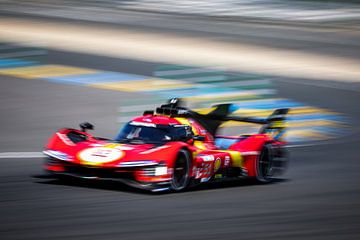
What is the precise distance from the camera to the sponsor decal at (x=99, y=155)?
11.9 m

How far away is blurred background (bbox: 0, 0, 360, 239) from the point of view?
419 inches

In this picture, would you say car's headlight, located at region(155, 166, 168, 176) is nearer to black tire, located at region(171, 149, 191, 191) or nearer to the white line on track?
black tire, located at region(171, 149, 191, 191)

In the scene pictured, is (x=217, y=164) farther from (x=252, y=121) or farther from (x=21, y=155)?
(x=21, y=155)

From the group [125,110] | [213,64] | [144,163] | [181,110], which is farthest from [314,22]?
[144,163]

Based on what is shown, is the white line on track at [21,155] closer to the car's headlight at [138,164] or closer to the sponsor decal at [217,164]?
the sponsor decal at [217,164]

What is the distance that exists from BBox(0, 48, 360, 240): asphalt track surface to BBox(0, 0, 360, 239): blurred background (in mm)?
25

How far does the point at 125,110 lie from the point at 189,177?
8.58 metres

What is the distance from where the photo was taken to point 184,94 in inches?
→ 899

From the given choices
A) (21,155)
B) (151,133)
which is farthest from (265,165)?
(21,155)

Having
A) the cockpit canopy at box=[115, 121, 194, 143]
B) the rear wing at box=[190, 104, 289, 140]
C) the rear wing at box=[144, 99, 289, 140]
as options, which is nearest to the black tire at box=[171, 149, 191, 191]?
the cockpit canopy at box=[115, 121, 194, 143]

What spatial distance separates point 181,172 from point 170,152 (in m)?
0.45

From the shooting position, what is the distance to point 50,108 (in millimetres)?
20828

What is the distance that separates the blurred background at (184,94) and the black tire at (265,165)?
20 centimetres

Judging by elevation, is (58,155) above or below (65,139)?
below
